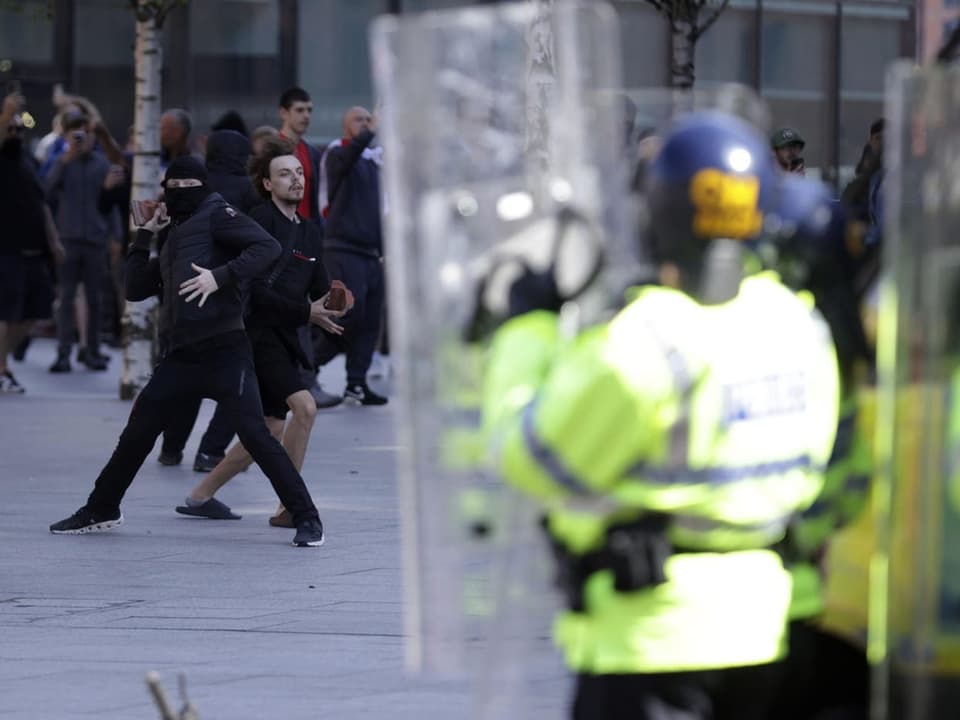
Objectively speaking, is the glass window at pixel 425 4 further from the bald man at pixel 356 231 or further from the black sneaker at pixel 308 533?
the black sneaker at pixel 308 533

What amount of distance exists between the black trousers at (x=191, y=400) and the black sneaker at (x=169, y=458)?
2.47 metres

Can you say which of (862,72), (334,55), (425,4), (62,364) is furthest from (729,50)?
(62,364)

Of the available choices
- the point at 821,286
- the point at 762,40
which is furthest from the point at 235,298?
the point at 762,40

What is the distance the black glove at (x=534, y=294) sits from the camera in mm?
3451

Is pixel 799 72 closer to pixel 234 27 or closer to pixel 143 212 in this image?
pixel 234 27

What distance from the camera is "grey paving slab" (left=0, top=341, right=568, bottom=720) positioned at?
20.8 feet

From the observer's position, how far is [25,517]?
10.2 meters

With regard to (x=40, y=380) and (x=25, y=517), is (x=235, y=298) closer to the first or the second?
(x=25, y=517)

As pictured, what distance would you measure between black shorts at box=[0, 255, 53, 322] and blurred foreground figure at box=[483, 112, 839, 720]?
13.5m

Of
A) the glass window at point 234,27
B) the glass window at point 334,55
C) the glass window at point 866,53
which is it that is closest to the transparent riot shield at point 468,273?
the glass window at point 334,55

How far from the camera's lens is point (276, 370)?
33.3 feet

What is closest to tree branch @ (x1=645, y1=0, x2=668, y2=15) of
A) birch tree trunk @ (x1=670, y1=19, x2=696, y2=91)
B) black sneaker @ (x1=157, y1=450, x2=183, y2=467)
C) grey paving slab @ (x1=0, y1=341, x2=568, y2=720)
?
birch tree trunk @ (x1=670, y1=19, x2=696, y2=91)

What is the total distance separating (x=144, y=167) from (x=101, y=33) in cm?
1184

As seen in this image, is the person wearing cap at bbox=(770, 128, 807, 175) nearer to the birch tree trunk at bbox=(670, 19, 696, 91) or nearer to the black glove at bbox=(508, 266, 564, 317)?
the birch tree trunk at bbox=(670, 19, 696, 91)
